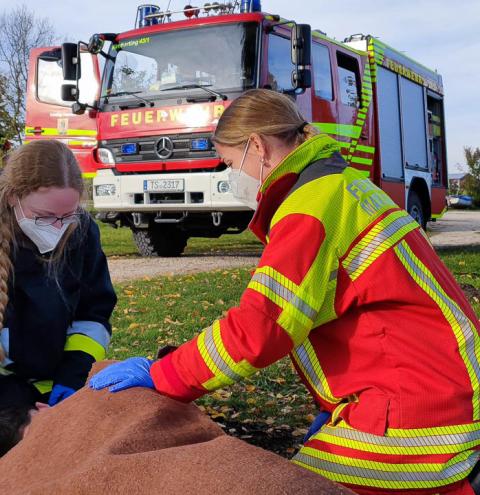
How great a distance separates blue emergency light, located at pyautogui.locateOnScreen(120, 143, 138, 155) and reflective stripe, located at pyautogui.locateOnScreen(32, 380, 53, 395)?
7108 mm

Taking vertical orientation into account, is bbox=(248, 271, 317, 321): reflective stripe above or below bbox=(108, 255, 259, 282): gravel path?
above

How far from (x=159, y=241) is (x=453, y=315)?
9.85m

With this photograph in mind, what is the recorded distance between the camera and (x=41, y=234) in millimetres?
2871

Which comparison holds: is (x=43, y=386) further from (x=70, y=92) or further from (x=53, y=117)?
(x=53, y=117)

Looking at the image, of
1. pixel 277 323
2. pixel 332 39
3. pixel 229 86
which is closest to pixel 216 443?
pixel 277 323

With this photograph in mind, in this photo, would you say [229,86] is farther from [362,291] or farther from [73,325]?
[362,291]

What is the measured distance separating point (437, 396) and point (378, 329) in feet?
0.74

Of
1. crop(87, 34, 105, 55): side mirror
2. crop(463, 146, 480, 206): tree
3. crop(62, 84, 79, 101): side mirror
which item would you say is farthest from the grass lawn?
crop(463, 146, 480, 206): tree

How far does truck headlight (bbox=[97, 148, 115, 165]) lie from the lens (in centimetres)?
1012

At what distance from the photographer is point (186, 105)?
9.25 metres

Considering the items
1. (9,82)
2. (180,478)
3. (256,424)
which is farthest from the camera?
(9,82)

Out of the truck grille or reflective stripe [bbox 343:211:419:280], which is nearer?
reflective stripe [bbox 343:211:419:280]

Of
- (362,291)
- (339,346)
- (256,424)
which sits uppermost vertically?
(362,291)

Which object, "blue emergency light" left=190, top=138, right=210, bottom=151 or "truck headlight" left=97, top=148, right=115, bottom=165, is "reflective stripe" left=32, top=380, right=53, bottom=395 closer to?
"blue emergency light" left=190, top=138, right=210, bottom=151
